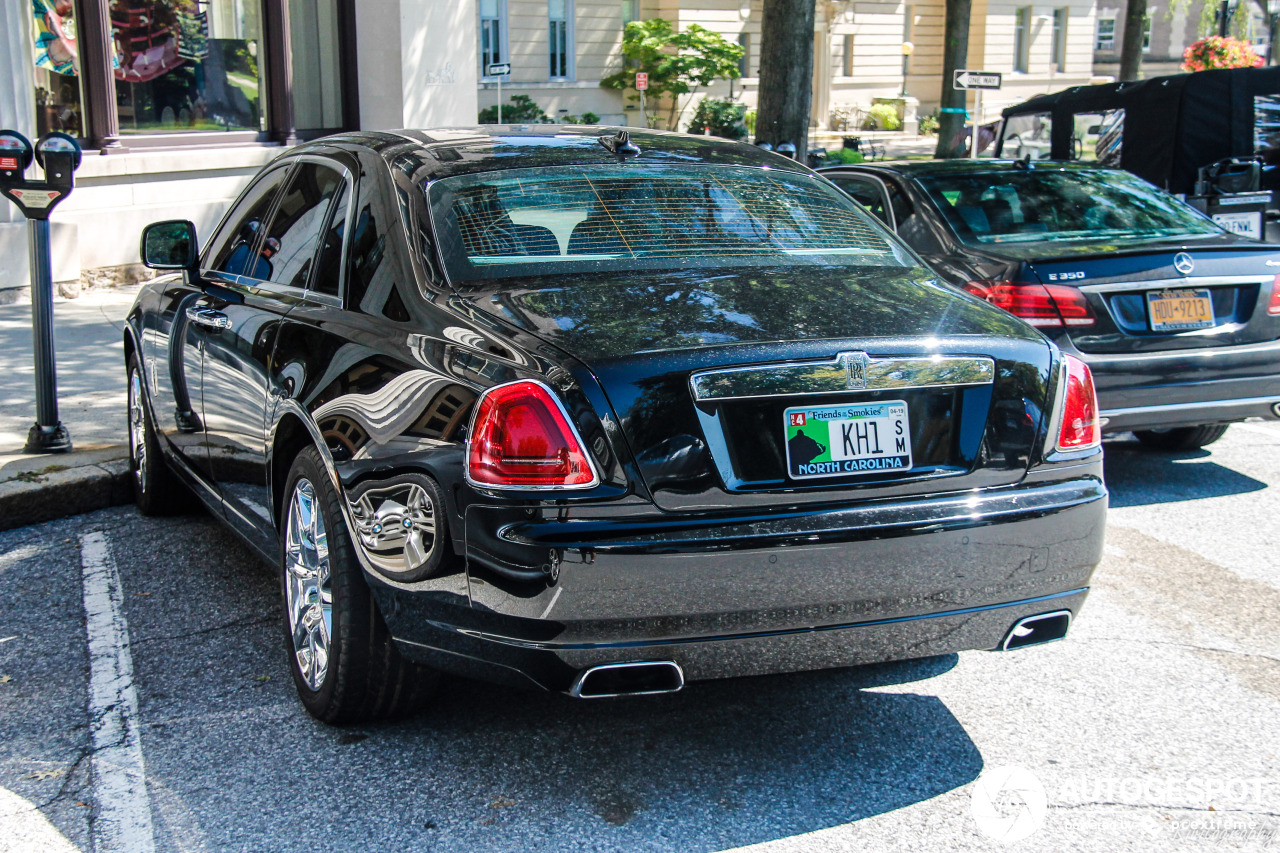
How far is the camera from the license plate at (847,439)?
120 inches

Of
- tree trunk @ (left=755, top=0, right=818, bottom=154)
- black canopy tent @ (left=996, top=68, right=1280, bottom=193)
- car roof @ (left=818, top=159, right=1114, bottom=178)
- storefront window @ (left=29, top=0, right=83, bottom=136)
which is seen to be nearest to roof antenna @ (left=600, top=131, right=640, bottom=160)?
car roof @ (left=818, top=159, right=1114, bottom=178)

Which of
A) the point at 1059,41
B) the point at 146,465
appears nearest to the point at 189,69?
the point at 146,465

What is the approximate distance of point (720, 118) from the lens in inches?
1431

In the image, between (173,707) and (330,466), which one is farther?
(173,707)

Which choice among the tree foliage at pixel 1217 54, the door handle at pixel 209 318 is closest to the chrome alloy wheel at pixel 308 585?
the door handle at pixel 209 318

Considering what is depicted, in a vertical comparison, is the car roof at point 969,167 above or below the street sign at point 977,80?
below

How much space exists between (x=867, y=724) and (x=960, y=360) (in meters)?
1.18

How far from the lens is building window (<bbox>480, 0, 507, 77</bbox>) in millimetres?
35750

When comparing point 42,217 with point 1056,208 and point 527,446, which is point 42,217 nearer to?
point 527,446

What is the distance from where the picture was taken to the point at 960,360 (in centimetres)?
322

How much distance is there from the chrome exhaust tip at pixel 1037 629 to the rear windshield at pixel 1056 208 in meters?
3.57

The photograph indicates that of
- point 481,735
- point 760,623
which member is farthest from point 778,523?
point 481,735

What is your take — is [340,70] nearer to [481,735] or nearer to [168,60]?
[168,60]

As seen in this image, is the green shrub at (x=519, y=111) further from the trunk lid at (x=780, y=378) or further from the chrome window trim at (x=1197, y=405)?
the trunk lid at (x=780, y=378)
